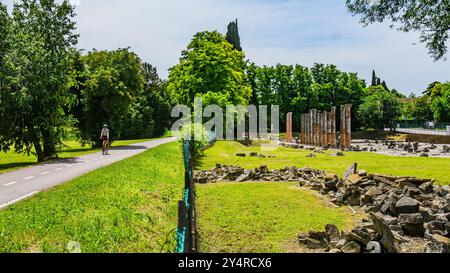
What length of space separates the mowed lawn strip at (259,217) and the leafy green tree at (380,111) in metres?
73.1

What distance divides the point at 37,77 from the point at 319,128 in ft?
125

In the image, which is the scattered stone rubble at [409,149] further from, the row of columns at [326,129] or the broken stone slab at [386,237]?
the broken stone slab at [386,237]

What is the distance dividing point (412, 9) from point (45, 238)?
17.1 metres

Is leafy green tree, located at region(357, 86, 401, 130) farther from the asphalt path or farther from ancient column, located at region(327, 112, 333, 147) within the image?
the asphalt path

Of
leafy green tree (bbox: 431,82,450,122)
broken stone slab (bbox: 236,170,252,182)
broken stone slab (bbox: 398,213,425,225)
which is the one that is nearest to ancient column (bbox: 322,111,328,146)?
broken stone slab (bbox: 236,170,252,182)

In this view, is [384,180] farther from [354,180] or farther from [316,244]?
[316,244]

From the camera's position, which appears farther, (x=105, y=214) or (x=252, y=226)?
(x=252, y=226)

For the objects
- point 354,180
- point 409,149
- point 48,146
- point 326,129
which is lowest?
point 409,149

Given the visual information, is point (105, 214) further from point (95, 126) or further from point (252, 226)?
point (95, 126)

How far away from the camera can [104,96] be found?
44062mm

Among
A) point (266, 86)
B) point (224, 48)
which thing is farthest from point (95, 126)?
Answer: point (266, 86)

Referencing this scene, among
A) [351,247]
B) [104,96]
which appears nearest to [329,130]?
[104,96]

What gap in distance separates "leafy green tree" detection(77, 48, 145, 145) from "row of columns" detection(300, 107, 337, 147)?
22733mm
